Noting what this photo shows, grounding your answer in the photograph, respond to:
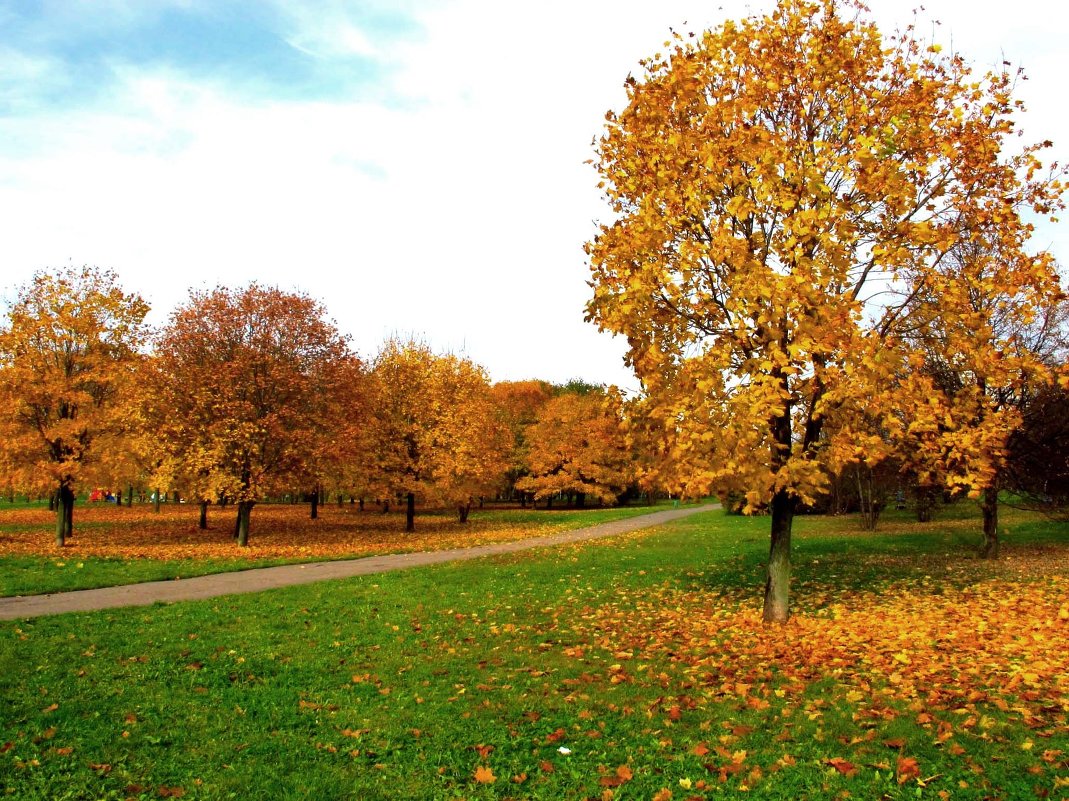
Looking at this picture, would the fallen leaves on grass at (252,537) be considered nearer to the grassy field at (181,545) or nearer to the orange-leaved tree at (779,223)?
the grassy field at (181,545)

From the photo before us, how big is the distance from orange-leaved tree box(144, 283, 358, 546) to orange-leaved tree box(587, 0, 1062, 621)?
57.6 feet

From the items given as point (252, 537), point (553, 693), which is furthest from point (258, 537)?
point (553, 693)

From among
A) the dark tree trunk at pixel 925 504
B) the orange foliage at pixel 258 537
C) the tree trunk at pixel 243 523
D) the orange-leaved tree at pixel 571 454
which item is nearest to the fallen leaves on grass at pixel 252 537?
the orange foliage at pixel 258 537

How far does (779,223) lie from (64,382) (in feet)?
74.6

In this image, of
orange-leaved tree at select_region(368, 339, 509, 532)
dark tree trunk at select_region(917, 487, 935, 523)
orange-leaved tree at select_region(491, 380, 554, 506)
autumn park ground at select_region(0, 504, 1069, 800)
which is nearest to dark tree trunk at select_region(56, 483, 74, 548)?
autumn park ground at select_region(0, 504, 1069, 800)

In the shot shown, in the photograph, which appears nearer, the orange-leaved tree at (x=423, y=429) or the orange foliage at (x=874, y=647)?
the orange foliage at (x=874, y=647)

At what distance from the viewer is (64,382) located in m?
21.6

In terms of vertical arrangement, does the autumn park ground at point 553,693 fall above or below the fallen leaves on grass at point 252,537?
above

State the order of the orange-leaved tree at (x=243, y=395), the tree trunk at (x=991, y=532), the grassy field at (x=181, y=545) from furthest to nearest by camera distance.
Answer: the orange-leaved tree at (x=243, y=395)
the tree trunk at (x=991, y=532)
the grassy field at (x=181, y=545)

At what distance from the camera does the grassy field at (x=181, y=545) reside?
14586 millimetres

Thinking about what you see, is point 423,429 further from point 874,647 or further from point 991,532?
point 874,647

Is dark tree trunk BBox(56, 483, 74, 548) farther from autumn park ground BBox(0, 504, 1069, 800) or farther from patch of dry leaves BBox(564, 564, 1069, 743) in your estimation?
patch of dry leaves BBox(564, 564, 1069, 743)

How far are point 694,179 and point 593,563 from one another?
10709 mm

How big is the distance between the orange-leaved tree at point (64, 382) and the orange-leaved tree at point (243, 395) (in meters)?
1.41
